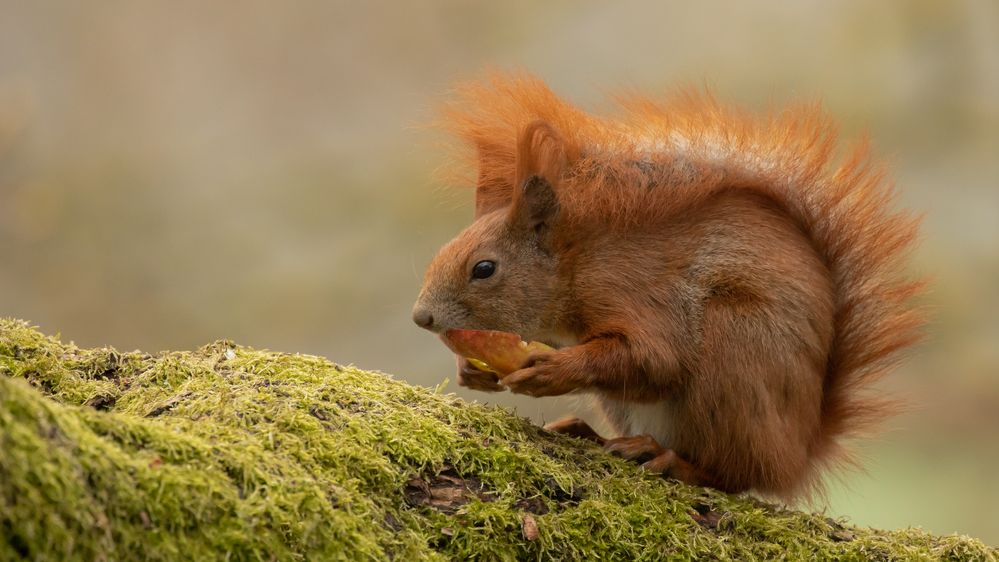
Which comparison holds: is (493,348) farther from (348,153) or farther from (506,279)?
(348,153)

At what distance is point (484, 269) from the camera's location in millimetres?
2580

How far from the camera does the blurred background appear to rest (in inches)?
273

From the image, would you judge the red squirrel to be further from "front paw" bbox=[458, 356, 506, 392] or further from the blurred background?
the blurred background

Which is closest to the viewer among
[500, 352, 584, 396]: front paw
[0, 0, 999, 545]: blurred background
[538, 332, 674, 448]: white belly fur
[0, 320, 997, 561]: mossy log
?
[0, 320, 997, 561]: mossy log

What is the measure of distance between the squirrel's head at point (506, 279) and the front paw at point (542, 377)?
308mm

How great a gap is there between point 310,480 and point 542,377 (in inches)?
30.2

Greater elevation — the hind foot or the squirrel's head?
the squirrel's head

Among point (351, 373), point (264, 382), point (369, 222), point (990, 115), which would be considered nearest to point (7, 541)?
point (264, 382)

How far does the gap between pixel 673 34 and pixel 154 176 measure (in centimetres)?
408

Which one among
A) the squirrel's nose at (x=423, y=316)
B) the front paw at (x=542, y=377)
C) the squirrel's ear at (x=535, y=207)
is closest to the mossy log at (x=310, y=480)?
the front paw at (x=542, y=377)

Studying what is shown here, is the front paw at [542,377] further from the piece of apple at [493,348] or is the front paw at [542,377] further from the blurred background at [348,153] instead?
the blurred background at [348,153]

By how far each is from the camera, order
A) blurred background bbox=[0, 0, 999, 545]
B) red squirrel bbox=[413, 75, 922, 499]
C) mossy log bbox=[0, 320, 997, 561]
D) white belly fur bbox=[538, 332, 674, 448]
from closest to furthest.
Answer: mossy log bbox=[0, 320, 997, 561] < red squirrel bbox=[413, 75, 922, 499] < white belly fur bbox=[538, 332, 674, 448] < blurred background bbox=[0, 0, 999, 545]

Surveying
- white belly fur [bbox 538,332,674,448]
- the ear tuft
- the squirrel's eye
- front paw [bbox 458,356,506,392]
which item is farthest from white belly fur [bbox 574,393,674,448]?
the ear tuft

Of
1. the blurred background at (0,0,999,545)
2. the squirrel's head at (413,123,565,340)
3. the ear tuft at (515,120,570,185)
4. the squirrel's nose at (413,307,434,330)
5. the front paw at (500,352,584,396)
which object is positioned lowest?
the front paw at (500,352,584,396)
